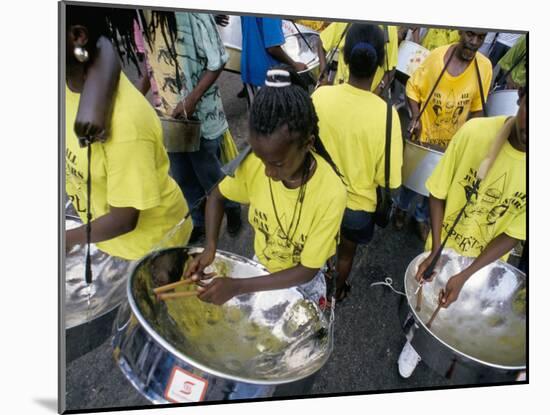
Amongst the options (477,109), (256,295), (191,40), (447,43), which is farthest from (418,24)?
(256,295)

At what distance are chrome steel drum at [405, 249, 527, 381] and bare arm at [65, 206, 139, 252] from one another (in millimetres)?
882

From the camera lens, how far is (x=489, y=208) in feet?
4.90

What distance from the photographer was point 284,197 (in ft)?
4.24

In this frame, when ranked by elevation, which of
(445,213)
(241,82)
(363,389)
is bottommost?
(363,389)

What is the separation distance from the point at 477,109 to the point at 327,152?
52cm

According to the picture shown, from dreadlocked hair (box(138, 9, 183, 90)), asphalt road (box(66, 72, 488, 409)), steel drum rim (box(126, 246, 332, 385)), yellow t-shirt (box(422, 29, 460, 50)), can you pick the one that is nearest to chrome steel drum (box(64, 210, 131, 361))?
steel drum rim (box(126, 246, 332, 385))

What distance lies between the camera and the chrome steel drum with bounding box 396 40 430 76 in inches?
56.7

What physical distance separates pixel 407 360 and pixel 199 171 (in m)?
0.92

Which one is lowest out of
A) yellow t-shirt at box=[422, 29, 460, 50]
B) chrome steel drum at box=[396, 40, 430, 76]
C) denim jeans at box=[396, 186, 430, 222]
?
denim jeans at box=[396, 186, 430, 222]

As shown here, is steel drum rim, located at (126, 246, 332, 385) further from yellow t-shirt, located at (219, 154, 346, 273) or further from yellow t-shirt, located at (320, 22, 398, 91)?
yellow t-shirt, located at (320, 22, 398, 91)

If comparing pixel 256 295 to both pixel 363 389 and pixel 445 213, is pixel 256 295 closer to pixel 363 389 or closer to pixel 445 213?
pixel 363 389

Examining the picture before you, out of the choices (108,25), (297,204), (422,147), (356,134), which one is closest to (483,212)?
(422,147)

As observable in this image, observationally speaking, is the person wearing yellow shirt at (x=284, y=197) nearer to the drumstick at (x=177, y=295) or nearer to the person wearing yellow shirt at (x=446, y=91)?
the drumstick at (x=177, y=295)

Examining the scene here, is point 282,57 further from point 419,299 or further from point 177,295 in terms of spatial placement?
point 419,299
